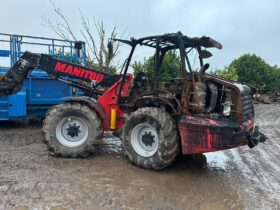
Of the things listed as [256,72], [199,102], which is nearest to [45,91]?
[199,102]

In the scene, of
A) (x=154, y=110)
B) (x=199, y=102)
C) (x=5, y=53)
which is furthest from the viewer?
(x=5, y=53)

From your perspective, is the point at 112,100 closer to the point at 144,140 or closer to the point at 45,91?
the point at 144,140

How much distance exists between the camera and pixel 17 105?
9453mm

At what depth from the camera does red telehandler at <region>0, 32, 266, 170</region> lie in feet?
19.0

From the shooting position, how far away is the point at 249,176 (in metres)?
6.10

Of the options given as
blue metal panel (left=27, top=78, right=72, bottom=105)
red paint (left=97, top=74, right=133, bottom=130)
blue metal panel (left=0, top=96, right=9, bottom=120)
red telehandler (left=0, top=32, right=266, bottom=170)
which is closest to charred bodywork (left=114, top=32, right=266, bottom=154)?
red telehandler (left=0, top=32, right=266, bottom=170)

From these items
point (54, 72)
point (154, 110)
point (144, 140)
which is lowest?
point (144, 140)

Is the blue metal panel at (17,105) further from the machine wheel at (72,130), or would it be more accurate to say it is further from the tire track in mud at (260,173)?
the tire track in mud at (260,173)

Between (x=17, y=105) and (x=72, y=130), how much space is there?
326 cm

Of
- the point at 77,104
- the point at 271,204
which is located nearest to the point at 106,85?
the point at 77,104

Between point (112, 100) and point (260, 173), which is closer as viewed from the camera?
point (260, 173)

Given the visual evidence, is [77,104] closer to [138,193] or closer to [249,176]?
[138,193]

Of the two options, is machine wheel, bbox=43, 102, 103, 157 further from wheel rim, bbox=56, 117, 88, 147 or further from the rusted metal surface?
the rusted metal surface

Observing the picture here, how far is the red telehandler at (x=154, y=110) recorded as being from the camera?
19.0 ft
